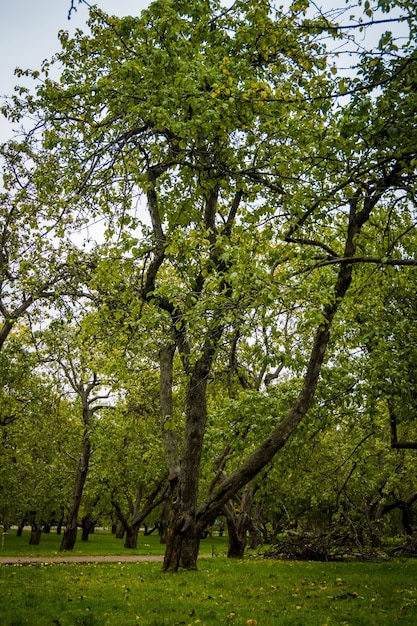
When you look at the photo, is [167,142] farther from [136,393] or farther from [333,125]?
[136,393]

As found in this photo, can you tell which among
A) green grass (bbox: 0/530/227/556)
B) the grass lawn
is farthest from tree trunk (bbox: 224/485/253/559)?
the grass lawn

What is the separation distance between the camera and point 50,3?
194 inches

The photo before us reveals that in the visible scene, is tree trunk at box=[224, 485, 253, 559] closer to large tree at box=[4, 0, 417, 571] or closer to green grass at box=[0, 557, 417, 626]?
green grass at box=[0, 557, 417, 626]

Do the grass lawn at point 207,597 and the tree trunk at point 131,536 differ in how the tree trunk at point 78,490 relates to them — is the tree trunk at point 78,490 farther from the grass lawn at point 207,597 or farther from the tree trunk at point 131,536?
the grass lawn at point 207,597

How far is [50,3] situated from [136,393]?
16814 mm

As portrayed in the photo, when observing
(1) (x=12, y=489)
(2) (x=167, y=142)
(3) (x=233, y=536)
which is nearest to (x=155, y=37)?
(2) (x=167, y=142)

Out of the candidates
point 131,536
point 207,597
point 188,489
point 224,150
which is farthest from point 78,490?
point 224,150

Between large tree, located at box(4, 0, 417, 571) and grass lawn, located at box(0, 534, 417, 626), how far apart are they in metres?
1.72

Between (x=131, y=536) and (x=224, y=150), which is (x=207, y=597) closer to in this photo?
(x=224, y=150)

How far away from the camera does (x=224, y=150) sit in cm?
970

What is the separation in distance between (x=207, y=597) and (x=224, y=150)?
322 inches

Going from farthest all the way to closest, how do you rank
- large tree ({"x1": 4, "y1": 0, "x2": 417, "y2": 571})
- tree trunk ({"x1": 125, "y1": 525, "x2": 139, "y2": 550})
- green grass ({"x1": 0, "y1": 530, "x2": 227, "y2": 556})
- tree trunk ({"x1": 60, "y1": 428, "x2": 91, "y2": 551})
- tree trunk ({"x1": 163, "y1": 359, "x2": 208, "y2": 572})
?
tree trunk ({"x1": 125, "y1": 525, "x2": 139, "y2": 550}) < tree trunk ({"x1": 60, "y1": 428, "x2": 91, "y2": 551}) < green grass ({"x1": 0, "y1": 530, "x2": 227, "y2": 556}) < tree trunk ({"x1": 163, "y1": 359, "x2": 208, "y2": 572}) < large tree ({"x1": 4, "y1": 0, "x2": 417, "y2": 571})

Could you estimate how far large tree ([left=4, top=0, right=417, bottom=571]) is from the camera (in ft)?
24.4

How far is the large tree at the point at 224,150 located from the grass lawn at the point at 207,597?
172 cm
